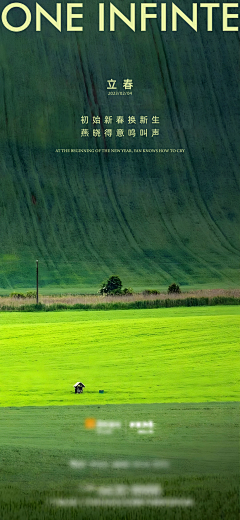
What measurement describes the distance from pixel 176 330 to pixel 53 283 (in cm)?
5131

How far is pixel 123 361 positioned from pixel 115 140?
2780 inches

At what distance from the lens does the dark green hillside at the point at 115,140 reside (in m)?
75.9

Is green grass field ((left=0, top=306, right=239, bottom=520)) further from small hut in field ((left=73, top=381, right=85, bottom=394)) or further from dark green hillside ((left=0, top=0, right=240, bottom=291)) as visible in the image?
dark green hillside ((left=0, top=0, right=240, bottom=291))

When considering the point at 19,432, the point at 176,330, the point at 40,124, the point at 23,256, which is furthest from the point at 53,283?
the point at 19,432

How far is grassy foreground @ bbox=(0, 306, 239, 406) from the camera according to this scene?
1025 centimetres

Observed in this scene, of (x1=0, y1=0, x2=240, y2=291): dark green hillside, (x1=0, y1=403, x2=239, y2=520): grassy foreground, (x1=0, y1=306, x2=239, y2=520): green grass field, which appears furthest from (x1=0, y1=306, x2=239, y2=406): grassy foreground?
(x1=0, y1=0, x2=240, y2=291): dark green hillside

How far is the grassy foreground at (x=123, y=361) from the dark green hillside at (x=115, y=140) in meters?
57.7

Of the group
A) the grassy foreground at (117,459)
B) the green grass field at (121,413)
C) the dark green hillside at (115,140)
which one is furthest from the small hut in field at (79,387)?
the dark green hillside at (115,140)

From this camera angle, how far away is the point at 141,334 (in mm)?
15672

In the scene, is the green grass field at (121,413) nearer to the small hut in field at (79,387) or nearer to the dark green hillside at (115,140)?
the small hut in field at (79,387)

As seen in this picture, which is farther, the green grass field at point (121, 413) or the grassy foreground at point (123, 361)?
the grassy foreground at point (123, 361)

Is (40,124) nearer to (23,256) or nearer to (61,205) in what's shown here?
(61,205)

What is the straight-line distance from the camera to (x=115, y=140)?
81750mm

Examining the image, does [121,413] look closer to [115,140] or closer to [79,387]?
[79,387]
